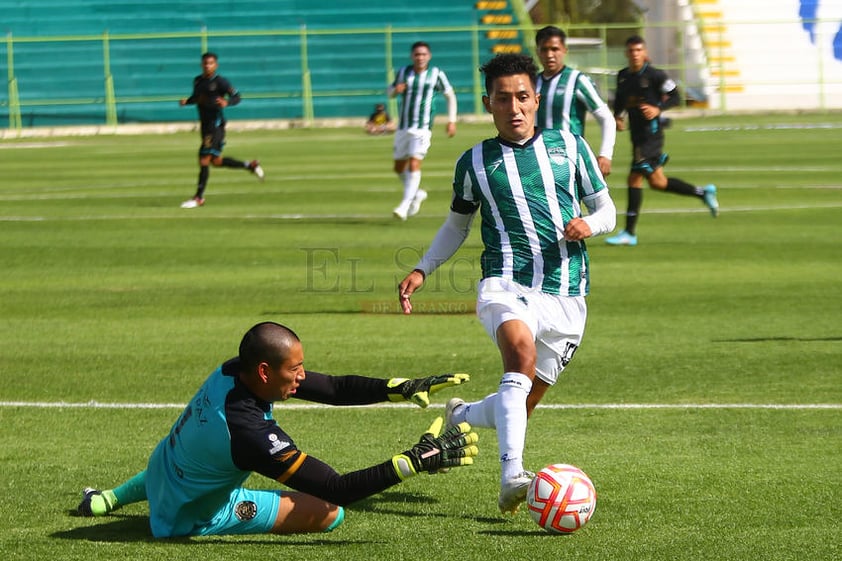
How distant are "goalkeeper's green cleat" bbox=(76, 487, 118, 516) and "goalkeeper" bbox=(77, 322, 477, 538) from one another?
0.24 metres

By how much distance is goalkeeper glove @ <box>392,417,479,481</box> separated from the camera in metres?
5.56

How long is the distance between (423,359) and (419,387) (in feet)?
11.8

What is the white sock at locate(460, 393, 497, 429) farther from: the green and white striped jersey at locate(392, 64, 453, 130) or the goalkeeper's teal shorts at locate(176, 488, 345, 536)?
the green and white striped jersey at locate(392, 64, 453, 130)

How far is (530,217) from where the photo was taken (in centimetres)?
641

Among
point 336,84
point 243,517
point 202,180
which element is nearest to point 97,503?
point 243,517

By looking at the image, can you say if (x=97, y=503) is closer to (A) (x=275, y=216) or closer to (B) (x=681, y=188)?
(B) (x=681, y=188)

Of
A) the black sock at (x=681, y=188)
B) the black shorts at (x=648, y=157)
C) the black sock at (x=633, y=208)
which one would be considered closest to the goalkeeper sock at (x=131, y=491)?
Result: the black sock at (x=633, y=208)

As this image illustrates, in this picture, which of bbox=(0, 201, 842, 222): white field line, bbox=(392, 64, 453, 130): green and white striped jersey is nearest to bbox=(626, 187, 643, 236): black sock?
bbox=(0, 201, 842, 222): white field line

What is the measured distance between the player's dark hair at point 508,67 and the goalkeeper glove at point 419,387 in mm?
1436

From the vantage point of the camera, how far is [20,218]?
18.3 m

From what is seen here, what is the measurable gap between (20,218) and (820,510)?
14.5 meters

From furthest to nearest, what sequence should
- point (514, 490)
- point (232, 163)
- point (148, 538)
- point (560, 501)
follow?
point (232, 163), point (148, 538), point (514, 490), point (560, 501)

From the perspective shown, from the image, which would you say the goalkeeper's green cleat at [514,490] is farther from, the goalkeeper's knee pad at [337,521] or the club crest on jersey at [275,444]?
the club crest on jersey at [275,444]

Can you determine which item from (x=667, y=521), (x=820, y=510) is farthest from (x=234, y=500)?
(x=820, y=510)
